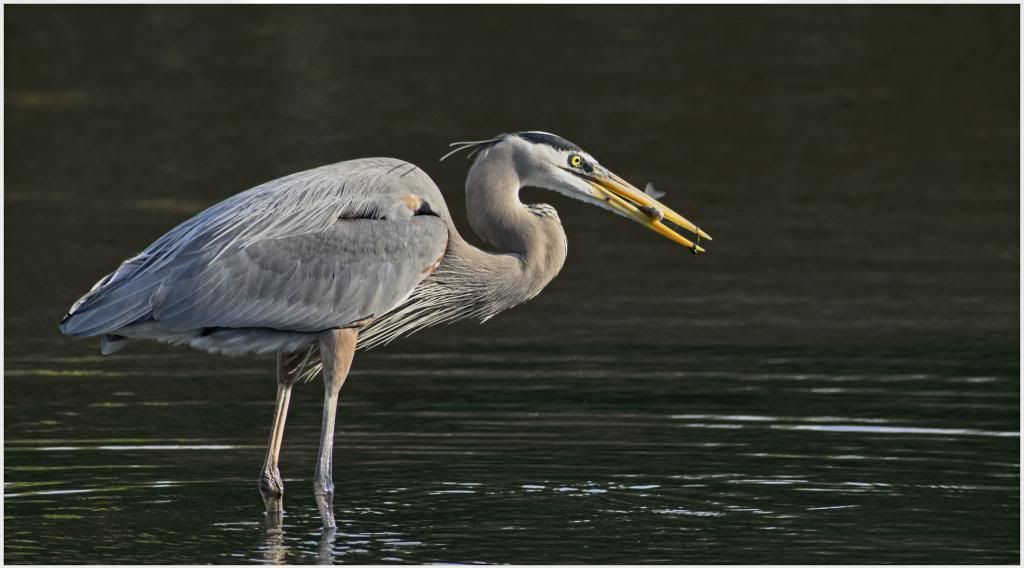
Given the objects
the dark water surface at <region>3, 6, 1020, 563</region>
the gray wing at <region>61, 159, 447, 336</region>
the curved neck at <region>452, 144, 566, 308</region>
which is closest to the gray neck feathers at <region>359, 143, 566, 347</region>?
the curved neck at <region>452, 144, 566, 308</region>

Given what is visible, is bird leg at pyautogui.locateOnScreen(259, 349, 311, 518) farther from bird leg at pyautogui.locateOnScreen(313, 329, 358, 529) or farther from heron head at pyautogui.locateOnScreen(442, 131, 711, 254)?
heron head at pyautogui.locateOnScreen(442, 131, 711, 254)

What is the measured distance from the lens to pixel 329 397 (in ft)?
33.4

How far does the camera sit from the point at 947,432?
11.6m

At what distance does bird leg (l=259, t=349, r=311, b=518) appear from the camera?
10219 mm

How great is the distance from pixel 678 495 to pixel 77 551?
2999 millimetres

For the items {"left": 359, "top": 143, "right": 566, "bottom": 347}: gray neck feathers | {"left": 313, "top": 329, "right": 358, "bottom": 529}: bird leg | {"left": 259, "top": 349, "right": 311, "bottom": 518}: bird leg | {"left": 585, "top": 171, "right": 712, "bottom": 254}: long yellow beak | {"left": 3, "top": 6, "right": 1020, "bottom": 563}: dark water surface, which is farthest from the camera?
{"left": 585, "top": 171, "right": 712, "bottom": 254}: long yellow beak

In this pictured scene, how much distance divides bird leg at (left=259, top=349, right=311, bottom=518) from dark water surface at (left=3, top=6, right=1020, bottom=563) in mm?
126

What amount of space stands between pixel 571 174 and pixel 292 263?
1577 mm

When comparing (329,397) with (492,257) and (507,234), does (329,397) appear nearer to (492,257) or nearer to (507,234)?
(492,257)

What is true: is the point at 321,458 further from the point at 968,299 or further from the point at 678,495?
the point at 968,299

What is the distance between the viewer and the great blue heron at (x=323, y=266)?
33.3 ft

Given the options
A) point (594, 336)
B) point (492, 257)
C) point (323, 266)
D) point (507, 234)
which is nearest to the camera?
point (323, 266)

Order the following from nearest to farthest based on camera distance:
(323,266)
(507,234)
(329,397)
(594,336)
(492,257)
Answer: (329,397), (323,266), (492,257), (507,234), (594,336)

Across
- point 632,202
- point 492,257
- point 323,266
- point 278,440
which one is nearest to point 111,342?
point 278,440
